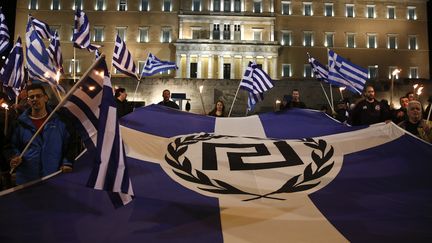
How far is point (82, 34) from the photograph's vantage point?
9.87 m

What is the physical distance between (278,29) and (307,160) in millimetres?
40690

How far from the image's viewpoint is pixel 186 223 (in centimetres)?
268

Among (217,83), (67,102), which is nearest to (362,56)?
(217,83)

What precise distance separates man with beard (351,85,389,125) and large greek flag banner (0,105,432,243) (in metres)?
1.66

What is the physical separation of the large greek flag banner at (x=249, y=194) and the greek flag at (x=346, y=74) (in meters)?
2.98

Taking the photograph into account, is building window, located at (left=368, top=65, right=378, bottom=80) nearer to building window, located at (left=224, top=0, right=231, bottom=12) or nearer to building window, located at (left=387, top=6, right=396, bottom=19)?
building window, located at (left=387, top=6, right=396, bottom=19)

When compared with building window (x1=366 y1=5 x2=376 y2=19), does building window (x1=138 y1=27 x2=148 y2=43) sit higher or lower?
lower

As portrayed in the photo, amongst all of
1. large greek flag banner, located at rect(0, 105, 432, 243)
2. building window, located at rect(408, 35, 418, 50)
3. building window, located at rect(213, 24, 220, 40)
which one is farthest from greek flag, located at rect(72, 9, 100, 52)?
building window, located at rect(408, 35, 418, 50)

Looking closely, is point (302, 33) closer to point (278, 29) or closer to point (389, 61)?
point (278, 29)

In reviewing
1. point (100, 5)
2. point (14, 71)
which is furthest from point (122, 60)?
point (100, 5)

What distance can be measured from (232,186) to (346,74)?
5.08 metres

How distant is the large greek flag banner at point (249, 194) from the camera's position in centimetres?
257

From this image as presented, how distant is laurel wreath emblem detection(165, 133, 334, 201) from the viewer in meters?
3.27

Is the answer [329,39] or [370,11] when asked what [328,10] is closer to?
[329,39]
